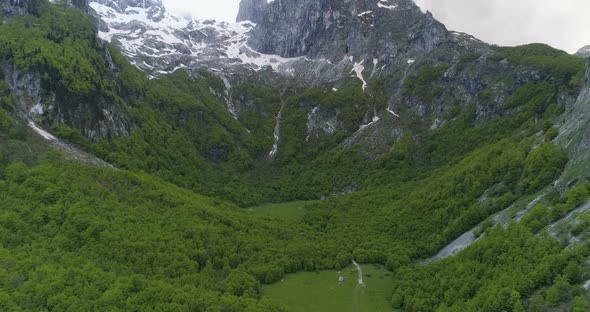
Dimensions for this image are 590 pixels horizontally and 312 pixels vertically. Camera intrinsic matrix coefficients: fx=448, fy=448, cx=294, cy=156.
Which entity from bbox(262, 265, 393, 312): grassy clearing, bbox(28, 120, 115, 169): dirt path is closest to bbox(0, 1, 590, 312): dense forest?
bbox(262, 265, 393, 312): grassy clearing

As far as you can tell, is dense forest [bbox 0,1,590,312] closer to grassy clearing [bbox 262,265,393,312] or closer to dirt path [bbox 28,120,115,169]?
grassy clearing [bbox 262,265,393,312]

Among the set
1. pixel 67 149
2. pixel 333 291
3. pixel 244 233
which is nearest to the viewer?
pixel 333 291

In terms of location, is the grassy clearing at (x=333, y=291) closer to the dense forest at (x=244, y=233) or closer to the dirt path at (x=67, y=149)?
the dense forest at (x=244, y=233)

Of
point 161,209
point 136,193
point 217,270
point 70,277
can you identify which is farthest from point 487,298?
point 136,193

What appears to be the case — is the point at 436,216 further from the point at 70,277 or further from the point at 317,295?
the point at 70,277

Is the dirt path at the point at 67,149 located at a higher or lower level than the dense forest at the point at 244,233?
higher

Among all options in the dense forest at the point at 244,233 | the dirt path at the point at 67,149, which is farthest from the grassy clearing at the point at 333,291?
the dirt path at the point at 67,149

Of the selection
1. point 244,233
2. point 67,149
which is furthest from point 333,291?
point 67,149

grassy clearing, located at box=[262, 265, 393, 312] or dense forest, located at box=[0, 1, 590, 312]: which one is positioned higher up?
dense forest, located at box=[0, 1, 590, 312]

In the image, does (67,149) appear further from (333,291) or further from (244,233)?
(333,291)
